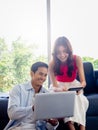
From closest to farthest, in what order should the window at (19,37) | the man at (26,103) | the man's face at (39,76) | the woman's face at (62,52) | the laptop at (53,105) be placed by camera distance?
the laptop at (53,105) → the man at (26,103) → the man's face at (39,76) → the woman's face at (62,52) → the window at (19,37)

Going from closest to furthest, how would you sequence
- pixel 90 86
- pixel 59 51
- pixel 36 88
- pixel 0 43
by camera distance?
pixel 36 88 → pixel 59 51 → pixel 90 86 → pixel 0 43

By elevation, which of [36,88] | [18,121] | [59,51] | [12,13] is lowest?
[18,121]

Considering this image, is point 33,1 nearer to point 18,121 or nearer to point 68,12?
point 68,12

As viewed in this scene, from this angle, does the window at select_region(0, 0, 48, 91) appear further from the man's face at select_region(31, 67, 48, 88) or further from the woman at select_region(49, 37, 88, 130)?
the man's face at select_region(31, 67, 48, 88)

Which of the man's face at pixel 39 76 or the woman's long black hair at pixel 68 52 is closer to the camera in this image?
the man's face at pixel 39 76

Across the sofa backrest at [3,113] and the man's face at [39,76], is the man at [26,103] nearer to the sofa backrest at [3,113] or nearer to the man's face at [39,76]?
the man's face at [39,76]

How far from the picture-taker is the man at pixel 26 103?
6.34ft

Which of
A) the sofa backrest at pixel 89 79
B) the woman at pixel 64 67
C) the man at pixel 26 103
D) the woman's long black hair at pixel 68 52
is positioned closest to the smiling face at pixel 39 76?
the man at pixel 26 103

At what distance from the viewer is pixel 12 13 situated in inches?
158

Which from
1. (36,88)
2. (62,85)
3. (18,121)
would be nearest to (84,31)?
(62,85)

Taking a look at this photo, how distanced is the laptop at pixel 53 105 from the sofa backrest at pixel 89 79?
5.55 ft

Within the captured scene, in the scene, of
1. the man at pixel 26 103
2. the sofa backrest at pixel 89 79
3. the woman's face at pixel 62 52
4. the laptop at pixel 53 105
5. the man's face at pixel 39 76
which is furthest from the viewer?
the sofa backrest at pixel 89 79

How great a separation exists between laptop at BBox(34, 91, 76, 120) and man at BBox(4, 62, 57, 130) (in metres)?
0.13

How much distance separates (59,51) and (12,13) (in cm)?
155
